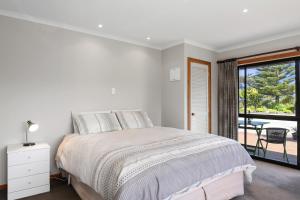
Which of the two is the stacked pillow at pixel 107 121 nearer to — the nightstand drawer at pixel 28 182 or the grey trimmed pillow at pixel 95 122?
the grey trimmed pillow at pixel 95 122

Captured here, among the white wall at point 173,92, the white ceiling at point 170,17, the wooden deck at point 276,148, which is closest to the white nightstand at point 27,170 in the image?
the white ceiling at point 170,17

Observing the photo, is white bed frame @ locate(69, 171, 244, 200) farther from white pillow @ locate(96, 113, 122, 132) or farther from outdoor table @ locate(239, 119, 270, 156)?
outdoor table @ locate(239, 119, 270, 156)

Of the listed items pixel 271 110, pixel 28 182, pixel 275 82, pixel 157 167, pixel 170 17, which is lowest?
pixel 28 182

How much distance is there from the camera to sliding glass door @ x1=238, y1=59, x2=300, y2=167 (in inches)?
137

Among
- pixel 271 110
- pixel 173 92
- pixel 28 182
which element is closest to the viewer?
pixel 28 182

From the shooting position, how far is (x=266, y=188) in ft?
8.50

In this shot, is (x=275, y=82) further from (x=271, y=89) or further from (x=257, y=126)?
(x=257, y=126)

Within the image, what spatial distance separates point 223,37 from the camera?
3707 mm

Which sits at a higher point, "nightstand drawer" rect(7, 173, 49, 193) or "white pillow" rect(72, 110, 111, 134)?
"white pillow" rect(72, 110, 111, 134)

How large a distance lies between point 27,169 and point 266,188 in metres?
3.22

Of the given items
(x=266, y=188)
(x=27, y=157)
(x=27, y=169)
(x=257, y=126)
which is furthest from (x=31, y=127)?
(x=257, y=126)

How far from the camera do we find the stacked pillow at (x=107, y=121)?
9.72 feet

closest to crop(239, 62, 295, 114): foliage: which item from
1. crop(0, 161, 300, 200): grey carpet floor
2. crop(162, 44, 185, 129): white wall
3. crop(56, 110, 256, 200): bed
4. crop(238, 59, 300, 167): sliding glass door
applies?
crop(238, 59, 300, 167): sliding glass door

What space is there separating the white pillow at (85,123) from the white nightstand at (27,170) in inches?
21.3
